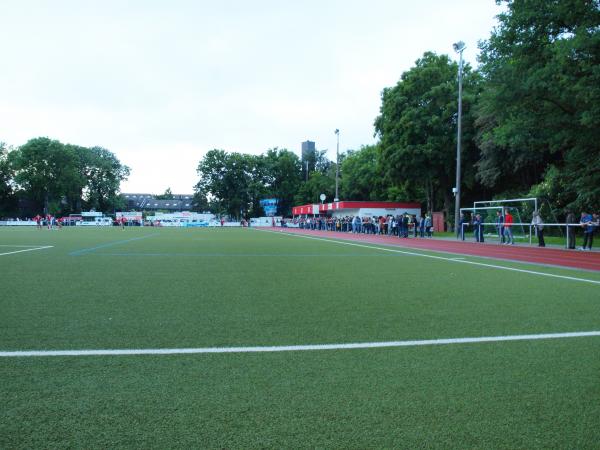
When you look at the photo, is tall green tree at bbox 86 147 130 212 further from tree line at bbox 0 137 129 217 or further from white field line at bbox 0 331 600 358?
white field line at bbox 0 331 600 358

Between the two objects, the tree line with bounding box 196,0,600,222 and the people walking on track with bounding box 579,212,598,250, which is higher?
the tree line with bounding box 196,0,600,222

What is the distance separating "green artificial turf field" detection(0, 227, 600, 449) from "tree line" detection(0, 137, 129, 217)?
91.8 metres

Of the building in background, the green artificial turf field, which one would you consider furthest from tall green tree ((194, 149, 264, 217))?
the green artificial turf field

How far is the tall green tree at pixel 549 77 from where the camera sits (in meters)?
17.7

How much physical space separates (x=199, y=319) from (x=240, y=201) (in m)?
91.2

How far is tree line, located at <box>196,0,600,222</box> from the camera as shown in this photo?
1909 centimetres

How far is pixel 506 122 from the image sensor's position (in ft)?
73.6

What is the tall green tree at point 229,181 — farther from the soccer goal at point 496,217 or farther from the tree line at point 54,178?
the soccer goal at point 496,217

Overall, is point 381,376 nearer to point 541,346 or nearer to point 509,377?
point 509,377

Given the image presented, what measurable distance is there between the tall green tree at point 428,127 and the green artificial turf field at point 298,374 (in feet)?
117

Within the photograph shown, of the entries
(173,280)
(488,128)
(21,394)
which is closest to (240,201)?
(488,128)

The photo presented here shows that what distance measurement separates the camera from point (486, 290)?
25.1 feet

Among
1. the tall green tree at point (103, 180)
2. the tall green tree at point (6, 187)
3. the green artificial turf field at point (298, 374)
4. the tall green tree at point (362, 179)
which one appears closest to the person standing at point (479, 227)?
the green artificial turf field at point (298, 374)

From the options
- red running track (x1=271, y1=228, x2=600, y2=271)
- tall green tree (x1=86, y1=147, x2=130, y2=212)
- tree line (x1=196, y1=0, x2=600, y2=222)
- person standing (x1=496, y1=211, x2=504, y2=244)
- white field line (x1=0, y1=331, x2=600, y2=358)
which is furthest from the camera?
tall green tree (x1=86, y1=147, x2=130, y2=212)
